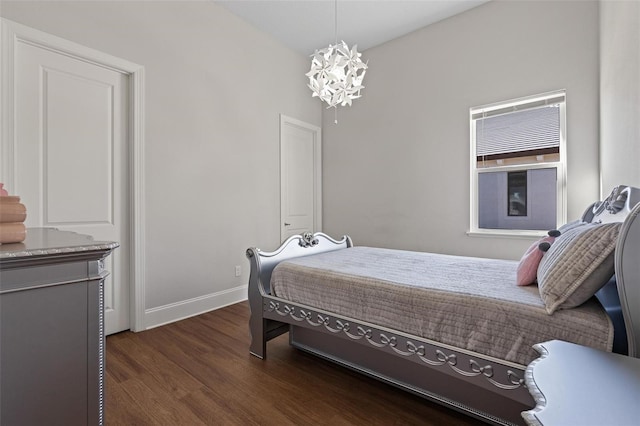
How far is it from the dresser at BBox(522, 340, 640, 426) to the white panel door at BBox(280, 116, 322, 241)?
3497mm

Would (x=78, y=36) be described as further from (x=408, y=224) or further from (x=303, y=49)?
(x=408, y=224)

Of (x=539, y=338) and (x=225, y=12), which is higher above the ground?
Answer: (x=225, y=12)

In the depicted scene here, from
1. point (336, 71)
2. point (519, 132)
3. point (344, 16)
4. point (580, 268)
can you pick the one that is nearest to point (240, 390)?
point (580, 268)

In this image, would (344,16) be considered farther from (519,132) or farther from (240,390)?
(240,390)

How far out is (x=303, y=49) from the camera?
14.0ft

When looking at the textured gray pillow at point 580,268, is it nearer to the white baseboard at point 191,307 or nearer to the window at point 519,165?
the window at point 519,165

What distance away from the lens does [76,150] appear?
242 cm

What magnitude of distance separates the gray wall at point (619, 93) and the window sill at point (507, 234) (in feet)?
2.29

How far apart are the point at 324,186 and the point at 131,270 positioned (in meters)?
2.81

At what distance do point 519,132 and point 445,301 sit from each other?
8.64 feet

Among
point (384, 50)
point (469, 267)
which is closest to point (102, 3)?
point (384, 50)

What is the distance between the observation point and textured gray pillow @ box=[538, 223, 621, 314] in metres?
1.12

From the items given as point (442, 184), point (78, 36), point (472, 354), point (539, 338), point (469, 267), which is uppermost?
point (78, 36)

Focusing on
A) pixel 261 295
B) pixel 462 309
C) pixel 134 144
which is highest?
pixel 134 144
